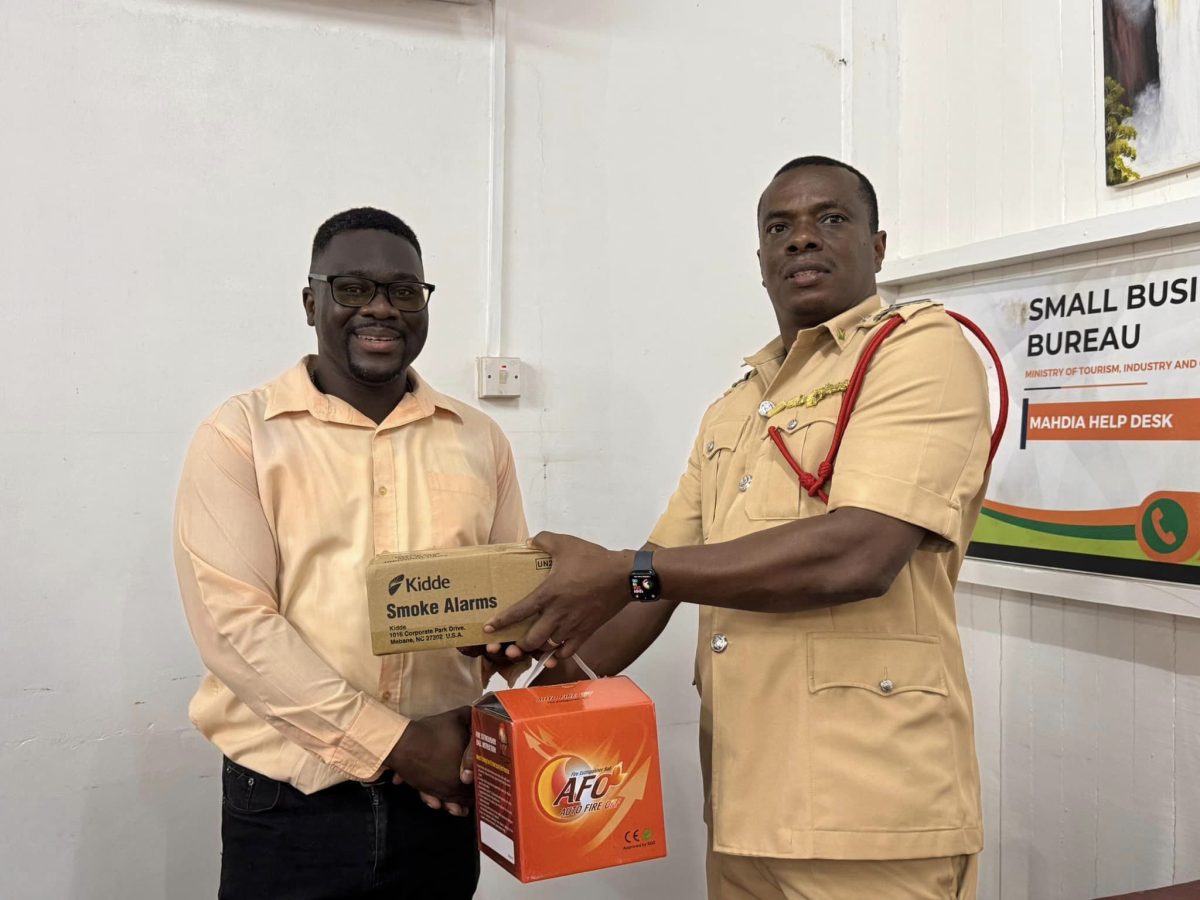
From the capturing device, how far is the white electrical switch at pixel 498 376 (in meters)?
2.30

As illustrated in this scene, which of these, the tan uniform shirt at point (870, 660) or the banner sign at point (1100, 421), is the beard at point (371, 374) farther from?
the banner sign at point (1100, 421)

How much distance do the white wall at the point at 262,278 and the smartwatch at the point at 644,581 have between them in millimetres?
1074

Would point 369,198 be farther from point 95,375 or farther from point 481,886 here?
point 481,886

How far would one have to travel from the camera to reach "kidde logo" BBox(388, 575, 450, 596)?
1.28 metres

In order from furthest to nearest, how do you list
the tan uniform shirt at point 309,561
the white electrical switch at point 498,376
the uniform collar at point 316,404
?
the white electrical switch at point 498,376
the uniform collar at point 316,404
the tan uniform shirt at point 309,561

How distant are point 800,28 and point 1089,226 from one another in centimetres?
104

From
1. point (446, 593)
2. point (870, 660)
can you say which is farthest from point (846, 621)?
point (446, 593)

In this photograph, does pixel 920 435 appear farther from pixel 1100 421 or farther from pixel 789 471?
pixel 1100 421

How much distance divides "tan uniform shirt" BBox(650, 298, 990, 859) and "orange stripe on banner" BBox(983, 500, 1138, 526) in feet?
2.42

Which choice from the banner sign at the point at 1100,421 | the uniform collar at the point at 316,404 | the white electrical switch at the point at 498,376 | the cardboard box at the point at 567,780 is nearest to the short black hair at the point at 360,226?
the uniform collar at the point at 316,404

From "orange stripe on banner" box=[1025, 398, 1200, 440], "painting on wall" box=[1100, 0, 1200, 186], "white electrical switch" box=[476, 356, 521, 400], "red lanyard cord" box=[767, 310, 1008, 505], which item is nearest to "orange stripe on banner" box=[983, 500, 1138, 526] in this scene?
"orange stripe on banner" box=[1025, 398, 1200, 440]

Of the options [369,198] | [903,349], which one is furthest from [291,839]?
[369,198]

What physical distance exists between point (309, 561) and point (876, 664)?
2.72 ft

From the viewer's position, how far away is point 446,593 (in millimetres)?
1293
